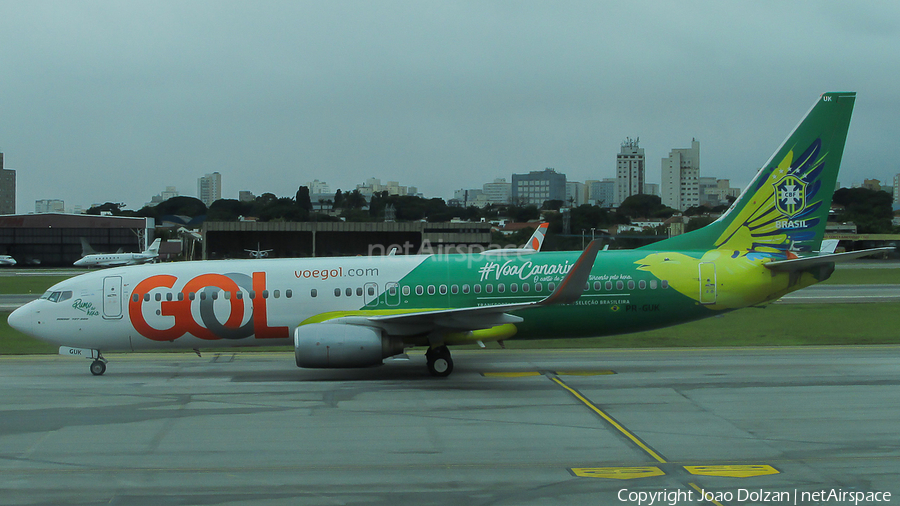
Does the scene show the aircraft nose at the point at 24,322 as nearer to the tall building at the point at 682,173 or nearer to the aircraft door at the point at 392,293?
the aircraft door at the point at 392,293

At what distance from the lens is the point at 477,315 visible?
59.2 feet

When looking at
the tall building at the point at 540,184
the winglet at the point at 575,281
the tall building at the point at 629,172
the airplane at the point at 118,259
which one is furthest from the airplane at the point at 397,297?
the tall building at the point at 629,172

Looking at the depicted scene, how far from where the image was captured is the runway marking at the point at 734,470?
1068cm

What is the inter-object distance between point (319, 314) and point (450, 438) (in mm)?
7626

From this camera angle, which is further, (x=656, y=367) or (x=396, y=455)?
(x=656, y=367)

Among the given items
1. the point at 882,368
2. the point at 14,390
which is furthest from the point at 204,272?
the point at 882,368

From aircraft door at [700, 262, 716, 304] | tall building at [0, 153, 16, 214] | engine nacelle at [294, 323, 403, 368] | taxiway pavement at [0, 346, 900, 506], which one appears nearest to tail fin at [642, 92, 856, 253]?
aircraft door at [700, 262, 716, 304]

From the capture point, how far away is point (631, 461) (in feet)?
37.2

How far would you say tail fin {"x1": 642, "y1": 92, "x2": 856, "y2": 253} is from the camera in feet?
68.5

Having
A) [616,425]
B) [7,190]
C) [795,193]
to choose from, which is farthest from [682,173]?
[7,190]

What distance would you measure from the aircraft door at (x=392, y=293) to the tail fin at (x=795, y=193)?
882 centimetres

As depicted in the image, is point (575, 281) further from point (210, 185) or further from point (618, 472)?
point (210, 185)

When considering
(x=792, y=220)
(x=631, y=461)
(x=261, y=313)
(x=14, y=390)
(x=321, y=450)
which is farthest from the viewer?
(x=792, y=220)

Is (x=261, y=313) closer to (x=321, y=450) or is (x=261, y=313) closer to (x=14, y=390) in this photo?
(x=14, y=390)
